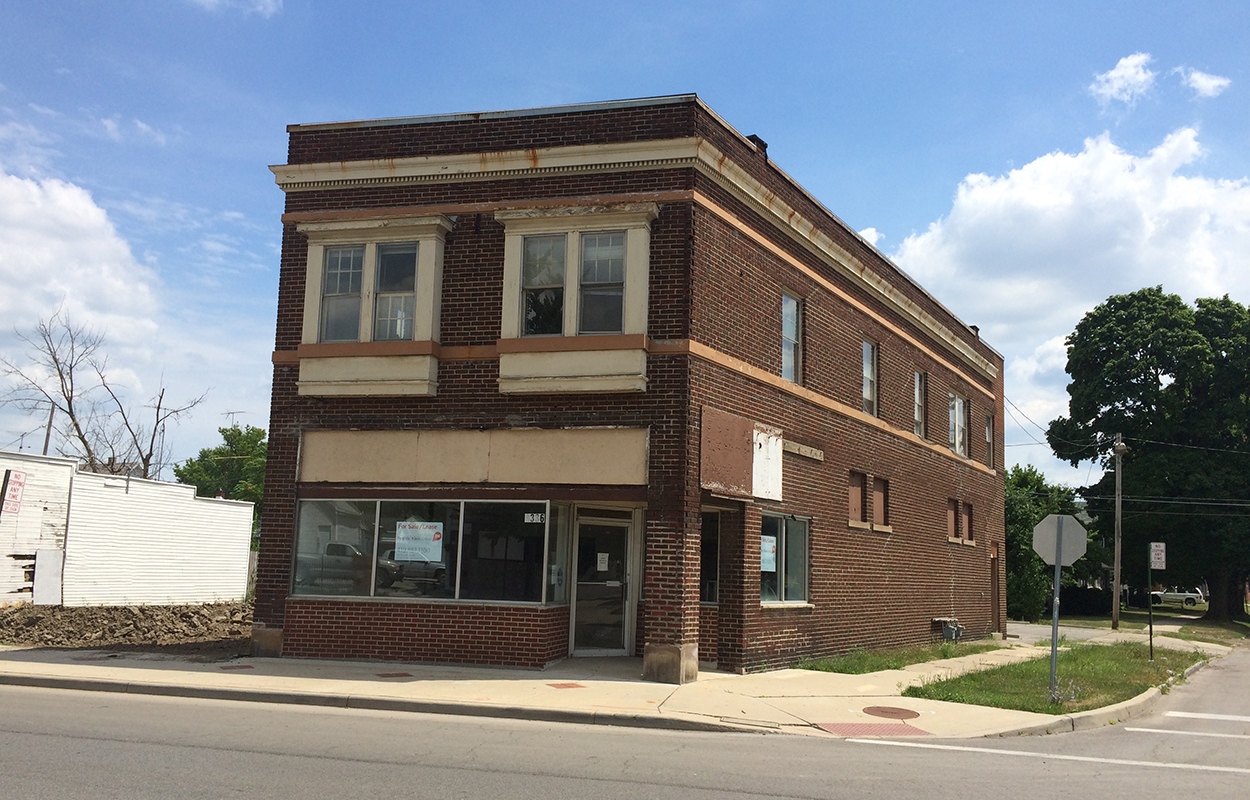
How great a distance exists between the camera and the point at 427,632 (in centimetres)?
1510

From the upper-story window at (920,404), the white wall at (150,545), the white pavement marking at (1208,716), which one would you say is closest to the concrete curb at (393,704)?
the white pavement marking at (1208,716)

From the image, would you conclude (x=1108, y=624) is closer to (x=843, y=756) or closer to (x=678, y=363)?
(x=678, y=363)

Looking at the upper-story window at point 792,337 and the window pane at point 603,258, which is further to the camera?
the upper-story window at point 792,337

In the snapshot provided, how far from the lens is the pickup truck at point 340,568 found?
15508mm

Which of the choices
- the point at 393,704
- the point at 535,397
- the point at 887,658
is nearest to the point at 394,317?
the point at 535,397

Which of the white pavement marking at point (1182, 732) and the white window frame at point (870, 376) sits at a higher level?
the white window frame at point (870, 376)

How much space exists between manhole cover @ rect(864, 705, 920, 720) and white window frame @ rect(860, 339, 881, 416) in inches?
359

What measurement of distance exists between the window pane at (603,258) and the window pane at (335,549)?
16.2 ft

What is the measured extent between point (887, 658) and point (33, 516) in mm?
19845

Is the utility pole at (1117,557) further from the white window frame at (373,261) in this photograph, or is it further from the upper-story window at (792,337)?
the white window frame at (373,261)

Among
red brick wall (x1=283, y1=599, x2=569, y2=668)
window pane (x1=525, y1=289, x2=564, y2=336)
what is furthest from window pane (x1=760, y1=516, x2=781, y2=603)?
window pane (x1=525, y1=289, x2=564, y2=336)

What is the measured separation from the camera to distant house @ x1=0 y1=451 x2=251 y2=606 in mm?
23672

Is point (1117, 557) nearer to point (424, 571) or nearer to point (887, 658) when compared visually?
point (887, 658)

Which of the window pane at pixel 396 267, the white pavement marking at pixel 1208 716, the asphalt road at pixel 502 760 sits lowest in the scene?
the white pavement marking at pixel 1208 716
